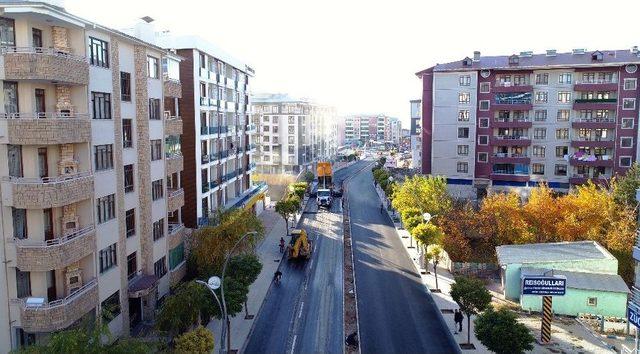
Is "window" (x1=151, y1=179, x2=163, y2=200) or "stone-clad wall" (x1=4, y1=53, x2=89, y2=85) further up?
"stone-clad wall" (x1=4, y1=53, x2=89, y2=85)

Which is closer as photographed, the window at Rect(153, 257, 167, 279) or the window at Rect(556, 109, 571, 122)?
the window at Rect(153, 257, 167, 279)

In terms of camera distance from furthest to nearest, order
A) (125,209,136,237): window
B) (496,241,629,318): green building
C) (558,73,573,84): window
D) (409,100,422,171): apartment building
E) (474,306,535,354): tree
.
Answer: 1. (409,100,422,171): apartment building
2. (558,73,573,84): window
3. (496,241,629,318): green building
4. (125,209,136,237): window
5. (474,306,535,354): tree

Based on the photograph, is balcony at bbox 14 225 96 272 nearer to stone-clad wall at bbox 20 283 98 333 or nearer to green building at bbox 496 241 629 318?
stone-clad wall at bbox 20 283 98 333

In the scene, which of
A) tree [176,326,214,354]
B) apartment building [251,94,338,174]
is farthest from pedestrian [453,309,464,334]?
apartment building [251,94,338,174]

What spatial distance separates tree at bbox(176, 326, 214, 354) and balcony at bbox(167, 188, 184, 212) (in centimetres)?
1335

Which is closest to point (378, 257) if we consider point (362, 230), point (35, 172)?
point (362, 230)

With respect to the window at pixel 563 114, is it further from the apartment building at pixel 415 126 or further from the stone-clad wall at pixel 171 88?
the stone-clad wall at pixel 171 88

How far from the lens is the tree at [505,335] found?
2602 cm

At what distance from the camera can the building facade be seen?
78.2 ft

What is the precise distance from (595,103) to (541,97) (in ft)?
21.4

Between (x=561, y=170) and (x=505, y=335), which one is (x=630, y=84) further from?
(x=505, y=335)

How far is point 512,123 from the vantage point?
74.2 metres

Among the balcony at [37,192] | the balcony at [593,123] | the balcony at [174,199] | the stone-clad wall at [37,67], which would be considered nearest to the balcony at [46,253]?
the balcony at [37,192]

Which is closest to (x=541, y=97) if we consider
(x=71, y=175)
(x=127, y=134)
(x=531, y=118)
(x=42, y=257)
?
(x=531, y=118)
